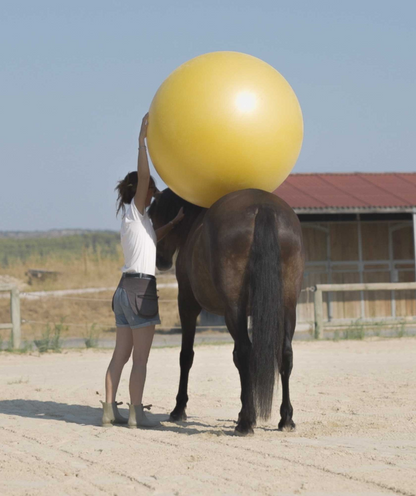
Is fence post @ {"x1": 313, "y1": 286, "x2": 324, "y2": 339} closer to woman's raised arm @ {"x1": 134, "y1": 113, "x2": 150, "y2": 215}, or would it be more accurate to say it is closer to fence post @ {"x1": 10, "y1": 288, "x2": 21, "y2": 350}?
fence post @ {"x1": 10, "y1": 288, "x2": 21, "y2": 350}

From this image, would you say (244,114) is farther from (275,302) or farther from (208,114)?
(275,302)

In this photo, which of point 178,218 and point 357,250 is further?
point 357,250

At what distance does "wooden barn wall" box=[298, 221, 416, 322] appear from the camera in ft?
58.5

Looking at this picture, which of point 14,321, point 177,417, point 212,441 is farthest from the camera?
point 14,321

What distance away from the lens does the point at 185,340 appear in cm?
652

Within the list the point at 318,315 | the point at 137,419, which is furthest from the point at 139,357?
the point at 318,315

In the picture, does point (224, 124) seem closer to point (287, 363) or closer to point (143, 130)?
point (143, 130)

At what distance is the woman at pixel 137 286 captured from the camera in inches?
225

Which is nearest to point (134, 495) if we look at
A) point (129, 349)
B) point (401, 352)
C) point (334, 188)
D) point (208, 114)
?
point (129, 349)

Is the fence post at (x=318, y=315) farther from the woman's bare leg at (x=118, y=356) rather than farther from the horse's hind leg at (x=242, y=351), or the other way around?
the horse's hind leg at (x=242, y=351)

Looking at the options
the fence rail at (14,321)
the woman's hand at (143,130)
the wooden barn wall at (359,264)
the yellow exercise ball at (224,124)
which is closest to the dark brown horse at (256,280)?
the yellow exercise ball at (224,124)

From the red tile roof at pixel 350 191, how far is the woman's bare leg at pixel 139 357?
1083 centimetres

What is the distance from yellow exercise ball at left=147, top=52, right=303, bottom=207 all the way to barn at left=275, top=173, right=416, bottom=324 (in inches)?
468

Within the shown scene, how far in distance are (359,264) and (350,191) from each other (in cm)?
185
